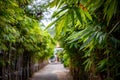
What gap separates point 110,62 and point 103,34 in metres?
0.42

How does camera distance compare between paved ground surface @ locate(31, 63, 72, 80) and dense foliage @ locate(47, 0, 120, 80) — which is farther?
paved ground surface @ locate(31, 63, 72, 80)

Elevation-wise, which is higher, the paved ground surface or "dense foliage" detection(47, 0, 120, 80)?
"dense foliage" detection(47, 0, 120, 80)

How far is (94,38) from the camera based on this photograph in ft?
5.27

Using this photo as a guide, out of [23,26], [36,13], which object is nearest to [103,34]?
[23,26]

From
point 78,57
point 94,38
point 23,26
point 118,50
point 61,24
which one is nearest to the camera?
point 61,24

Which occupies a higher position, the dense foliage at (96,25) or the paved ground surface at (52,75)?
the dense foliage at (96,25)

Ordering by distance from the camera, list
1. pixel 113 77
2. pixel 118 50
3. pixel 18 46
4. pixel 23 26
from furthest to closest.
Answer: pixel 18 46 → pixel 23 26 → pixel 113 77 → pixel 118 50

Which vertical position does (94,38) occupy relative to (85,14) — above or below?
below

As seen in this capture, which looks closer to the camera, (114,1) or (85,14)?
(114,1)

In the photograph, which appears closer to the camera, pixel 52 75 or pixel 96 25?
pixel 96 25

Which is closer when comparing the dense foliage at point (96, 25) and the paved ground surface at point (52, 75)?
the dense foliage at point (96, 25)

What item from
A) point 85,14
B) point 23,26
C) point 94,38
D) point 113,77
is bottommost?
point 113,77

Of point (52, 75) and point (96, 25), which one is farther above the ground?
point (96, 25)

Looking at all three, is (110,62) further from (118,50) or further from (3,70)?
(3,70)
